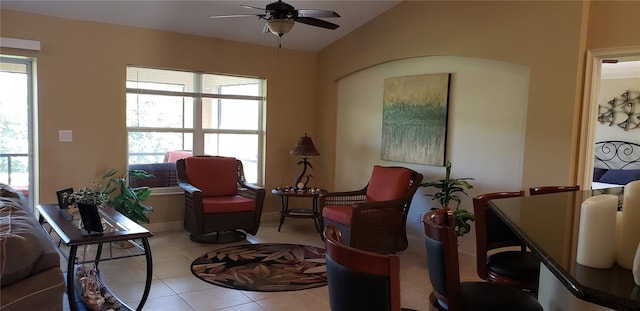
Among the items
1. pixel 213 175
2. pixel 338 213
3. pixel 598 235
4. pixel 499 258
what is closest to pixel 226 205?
pixel 213 175

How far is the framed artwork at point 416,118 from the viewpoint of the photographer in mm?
5086

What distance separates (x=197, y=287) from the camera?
12.4ft

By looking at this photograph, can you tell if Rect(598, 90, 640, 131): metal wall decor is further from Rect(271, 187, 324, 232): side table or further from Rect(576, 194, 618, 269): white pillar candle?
Rect(576, 194, 618, 269): white pillar candle

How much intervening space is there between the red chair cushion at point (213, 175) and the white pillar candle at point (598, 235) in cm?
452

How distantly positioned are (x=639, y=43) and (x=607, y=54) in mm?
235

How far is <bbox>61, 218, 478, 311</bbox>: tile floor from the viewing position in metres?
3.44

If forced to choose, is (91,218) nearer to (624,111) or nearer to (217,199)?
(217,199)

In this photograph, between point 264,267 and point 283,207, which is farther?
point 283,207

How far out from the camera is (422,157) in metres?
5.30

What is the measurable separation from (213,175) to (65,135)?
5.31ft

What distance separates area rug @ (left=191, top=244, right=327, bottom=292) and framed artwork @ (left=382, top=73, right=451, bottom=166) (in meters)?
1.57

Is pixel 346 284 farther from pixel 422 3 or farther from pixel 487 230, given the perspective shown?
pixel 422 3

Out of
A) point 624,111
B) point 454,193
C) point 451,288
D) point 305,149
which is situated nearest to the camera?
point 451,288

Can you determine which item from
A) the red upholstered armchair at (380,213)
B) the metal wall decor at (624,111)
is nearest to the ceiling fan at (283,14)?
the red upholstered armchair at (380,213)
